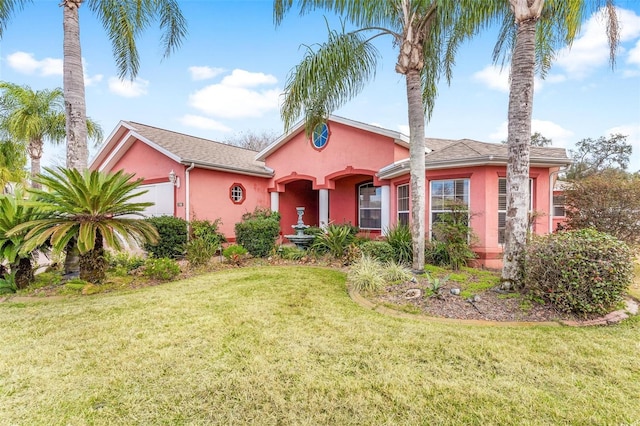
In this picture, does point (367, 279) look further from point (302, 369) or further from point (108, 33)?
point (108, 33)

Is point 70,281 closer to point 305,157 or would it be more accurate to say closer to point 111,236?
point 111,236

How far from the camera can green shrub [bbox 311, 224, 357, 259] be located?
32.7ft

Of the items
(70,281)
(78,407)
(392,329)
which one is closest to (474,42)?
(392,329)

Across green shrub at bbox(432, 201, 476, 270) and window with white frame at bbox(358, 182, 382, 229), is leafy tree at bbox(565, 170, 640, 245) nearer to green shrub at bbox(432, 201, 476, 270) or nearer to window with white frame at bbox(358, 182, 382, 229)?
green shrub at bbox(432, 201, 476, 270)

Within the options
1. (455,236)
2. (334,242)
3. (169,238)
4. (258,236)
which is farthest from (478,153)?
(169,238)

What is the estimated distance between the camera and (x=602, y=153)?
32.0 metres

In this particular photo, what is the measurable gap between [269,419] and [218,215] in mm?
10697

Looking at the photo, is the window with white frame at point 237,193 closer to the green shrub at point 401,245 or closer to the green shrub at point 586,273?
the green shrub at point 401,245

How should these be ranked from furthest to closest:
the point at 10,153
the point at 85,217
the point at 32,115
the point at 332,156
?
1. the point at 10,153
2. the point at 32,115
3. the point at 332,156
4. the point at 85,217

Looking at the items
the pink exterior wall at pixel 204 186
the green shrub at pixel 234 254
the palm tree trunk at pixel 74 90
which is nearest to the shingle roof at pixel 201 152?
the pink exterior wall at pixel 204 186

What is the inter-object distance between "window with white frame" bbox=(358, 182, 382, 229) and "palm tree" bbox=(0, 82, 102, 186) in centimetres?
1761

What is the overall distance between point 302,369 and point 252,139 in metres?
39.0

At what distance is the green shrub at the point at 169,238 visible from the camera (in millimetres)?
9984

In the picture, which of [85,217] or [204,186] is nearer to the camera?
[85,217]
